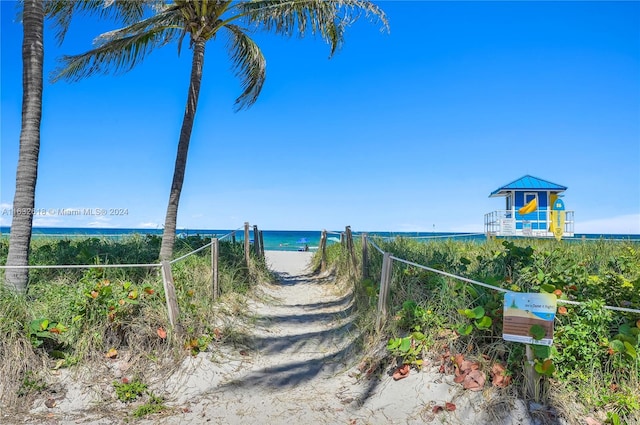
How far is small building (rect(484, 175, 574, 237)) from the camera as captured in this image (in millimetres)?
22109

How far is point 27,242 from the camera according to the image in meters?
5.90

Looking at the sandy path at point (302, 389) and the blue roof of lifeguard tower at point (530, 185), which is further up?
the blue roof of lifeguard tower at point (530, 185)

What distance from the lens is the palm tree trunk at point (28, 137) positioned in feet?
19.1

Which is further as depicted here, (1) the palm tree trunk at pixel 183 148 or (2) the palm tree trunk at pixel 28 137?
(1) the palm tree trunk at pixel 183 148

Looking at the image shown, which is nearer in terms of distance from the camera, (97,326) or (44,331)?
(44,331)

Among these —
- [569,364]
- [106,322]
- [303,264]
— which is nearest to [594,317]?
[569,364]

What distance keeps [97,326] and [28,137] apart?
2.79 meters

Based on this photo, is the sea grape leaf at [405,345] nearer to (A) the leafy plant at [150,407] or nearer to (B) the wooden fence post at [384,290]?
(B) the wooden fence post at [384,290]

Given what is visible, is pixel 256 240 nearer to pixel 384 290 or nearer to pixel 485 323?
pixel 384 290

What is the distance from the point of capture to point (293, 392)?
4.68m

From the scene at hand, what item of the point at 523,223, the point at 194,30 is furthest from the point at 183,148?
the point at 523,223

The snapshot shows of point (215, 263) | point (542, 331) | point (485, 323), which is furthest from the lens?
point (215, 263)

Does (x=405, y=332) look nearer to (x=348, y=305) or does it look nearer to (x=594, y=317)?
(x=594, y=317)

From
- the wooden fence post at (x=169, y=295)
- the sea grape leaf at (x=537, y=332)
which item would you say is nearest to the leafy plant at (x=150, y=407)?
the wooden fence post at (x=169, y=295)
